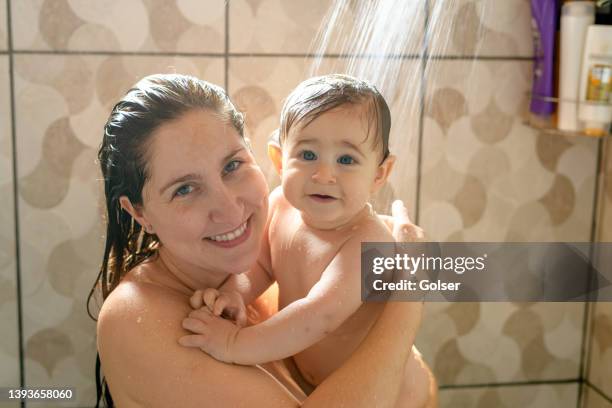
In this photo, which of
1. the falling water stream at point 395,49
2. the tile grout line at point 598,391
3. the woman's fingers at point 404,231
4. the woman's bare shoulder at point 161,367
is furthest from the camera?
the tile grout line at point 598,391

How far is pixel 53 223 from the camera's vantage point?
89 cm

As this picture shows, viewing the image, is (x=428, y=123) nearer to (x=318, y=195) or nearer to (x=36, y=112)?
(x=318, y=195)

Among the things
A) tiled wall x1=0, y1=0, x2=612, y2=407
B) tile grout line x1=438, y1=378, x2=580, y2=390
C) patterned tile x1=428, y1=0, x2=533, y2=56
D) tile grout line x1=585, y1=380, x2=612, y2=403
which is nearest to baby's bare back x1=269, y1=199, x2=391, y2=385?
tiled wall x1=0, y1=0, x2=612, y2=407

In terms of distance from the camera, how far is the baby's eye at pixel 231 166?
0.61 metres

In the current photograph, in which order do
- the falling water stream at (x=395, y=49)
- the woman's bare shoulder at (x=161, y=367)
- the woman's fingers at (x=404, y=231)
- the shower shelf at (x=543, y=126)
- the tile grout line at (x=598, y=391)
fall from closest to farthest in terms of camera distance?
the woman's bare shoulder at (x=161, y=367) < the woman's fingers at (x=404, y=231) < the falling water stream at (x=395, y=49) < the shower shelf at (x=543, y=126) < the tile grout line at (x=598, y=391)

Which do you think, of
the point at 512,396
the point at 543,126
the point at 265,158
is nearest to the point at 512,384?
the point at 512,396

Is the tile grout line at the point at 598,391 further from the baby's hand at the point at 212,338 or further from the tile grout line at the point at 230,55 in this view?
the baby's hand at the point at 212,338

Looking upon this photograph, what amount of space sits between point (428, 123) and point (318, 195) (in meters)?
0.36

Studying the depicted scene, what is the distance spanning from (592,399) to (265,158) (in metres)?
0.58

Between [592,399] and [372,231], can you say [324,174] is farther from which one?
[592,399]

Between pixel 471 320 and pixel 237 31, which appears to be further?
pixel 471 320

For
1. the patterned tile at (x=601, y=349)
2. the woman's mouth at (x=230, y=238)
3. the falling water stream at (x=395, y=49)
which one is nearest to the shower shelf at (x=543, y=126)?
the falling water stream at (x=395, y=49)

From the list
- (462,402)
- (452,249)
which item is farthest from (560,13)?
(462,402)

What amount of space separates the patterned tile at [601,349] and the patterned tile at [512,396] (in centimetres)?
4
